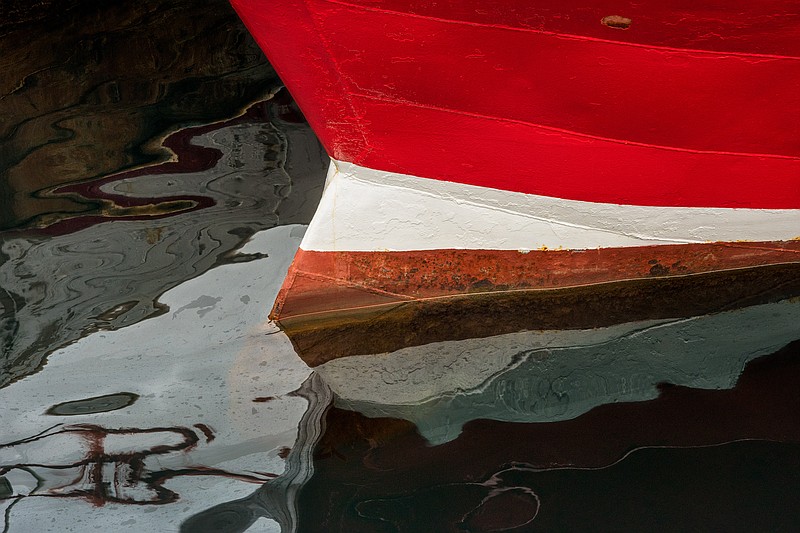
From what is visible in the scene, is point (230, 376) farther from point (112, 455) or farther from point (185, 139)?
point (185, 139)

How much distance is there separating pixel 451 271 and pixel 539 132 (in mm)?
511

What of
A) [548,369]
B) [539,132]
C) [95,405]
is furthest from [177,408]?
[539,132]

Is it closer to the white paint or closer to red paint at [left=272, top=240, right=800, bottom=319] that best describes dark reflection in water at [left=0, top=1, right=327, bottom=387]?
the white paint

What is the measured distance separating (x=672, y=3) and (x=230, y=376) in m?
1.48

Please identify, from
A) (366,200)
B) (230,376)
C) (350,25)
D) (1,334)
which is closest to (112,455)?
(230,376)

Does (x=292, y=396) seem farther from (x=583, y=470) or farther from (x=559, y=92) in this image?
(x=559, y=92)

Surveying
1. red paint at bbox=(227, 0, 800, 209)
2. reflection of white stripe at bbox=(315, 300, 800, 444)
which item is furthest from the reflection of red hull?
reflection of white stripe at bbox=(315, 300, 800, 444)

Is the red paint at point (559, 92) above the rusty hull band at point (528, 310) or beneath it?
above

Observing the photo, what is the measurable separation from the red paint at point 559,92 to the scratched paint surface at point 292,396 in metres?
0.09

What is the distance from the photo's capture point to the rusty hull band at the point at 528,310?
2311 mm

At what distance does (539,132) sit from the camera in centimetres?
212

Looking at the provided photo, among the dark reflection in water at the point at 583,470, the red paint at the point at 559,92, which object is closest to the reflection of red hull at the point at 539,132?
the red paint at the point at 559,92

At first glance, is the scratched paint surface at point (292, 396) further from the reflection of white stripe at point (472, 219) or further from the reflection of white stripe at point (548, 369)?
the reflection of white stripe at point (472, 219)

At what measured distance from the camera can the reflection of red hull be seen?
191 centimetres
